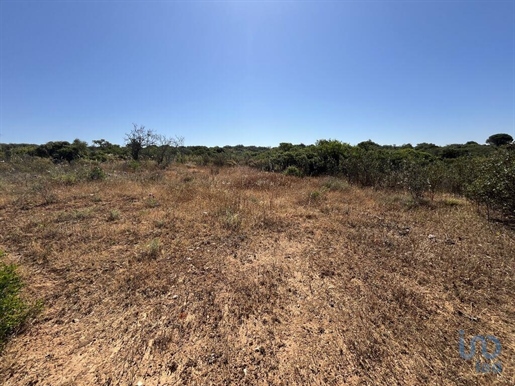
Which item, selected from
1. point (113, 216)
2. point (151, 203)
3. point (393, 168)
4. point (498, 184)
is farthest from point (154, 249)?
point (393, 168)

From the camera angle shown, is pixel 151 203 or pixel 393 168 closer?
pixel 151 203

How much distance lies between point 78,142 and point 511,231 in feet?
102

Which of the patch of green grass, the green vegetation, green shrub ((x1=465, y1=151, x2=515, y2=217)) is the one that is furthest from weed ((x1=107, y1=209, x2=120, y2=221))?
green shrub ((x1=465, y1=151, x2=515, y2=217))

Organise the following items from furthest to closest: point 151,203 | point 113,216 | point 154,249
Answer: point 151,203 < point 113,216 < point 154,249

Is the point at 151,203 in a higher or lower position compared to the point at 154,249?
higher

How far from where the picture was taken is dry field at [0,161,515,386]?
188 cm

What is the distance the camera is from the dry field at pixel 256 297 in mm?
1875

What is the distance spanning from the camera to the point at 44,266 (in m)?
3.23

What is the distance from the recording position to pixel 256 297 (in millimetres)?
2719

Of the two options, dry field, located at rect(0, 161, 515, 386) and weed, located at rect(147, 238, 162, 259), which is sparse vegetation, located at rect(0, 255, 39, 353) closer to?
dry field, located at rect(0, 161, 515, 386)

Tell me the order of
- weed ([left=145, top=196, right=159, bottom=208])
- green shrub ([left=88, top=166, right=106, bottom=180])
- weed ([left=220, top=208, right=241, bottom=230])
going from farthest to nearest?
green shrub ([left=88, top=166, right=106, bottom=180]) < weed ([left=145, top=196, right=159, bottom=208]) < weed ([left=220, top=208, right=241, bottom=230])

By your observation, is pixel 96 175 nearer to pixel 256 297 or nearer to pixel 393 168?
pixel 256 297

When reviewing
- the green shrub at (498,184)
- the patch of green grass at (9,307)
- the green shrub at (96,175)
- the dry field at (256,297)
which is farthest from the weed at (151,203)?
the green shrub at (498,184)

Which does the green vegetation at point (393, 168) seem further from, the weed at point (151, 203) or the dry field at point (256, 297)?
the weed at point (151, 203)
